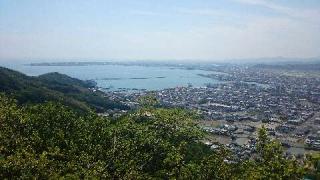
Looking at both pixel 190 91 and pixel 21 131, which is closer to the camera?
pixel 21 131

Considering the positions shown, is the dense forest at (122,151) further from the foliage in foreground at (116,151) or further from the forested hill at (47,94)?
the forested hill at (47,94)

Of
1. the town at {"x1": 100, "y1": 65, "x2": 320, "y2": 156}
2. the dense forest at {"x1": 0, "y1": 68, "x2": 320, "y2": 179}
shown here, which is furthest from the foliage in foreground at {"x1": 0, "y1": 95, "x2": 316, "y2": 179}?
the town at {"x1": 100, "y1": 65, "x2": 320, "y2": 156}

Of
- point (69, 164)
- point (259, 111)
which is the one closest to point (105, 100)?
point (259, 111)

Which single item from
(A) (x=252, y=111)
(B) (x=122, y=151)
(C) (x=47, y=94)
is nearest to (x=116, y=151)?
(B) (x=122, y=151)

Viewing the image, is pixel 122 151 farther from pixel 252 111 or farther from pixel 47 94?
pixel 252 111

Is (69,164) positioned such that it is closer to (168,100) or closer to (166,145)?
(166,145)

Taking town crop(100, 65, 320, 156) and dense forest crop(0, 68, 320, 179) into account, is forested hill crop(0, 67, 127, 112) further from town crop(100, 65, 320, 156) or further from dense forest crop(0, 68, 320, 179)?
dense forest crop(0, 68, 320, 179)

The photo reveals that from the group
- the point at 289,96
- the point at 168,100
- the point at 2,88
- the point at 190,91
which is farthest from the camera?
the point at 190,91

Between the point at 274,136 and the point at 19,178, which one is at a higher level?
the point at 19,178
